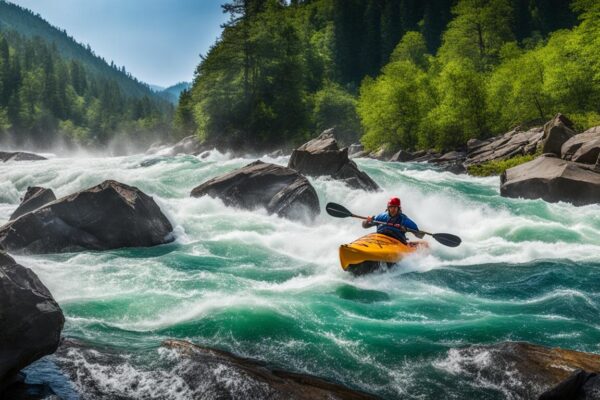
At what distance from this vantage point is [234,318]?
7.08 m

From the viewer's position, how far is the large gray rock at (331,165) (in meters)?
18.3

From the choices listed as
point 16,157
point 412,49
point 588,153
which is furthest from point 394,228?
point 412,49

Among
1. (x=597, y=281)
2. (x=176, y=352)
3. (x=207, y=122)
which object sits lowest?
(x=597, y=281)

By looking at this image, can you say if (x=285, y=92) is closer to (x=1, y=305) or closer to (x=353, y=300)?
(x=353, y=300)

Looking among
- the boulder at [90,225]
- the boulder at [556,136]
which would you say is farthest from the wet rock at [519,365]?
the boulder at [556,136]

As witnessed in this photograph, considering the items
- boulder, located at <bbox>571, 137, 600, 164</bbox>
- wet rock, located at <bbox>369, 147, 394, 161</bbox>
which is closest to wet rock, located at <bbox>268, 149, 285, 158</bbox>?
wet rock, located at <bbox>369, 147, 394, 161</bbox>

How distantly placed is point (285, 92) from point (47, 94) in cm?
6952

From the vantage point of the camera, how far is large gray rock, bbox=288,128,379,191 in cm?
1830

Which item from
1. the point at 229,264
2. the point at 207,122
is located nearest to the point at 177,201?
the point at 229,264

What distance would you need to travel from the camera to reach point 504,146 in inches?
1023

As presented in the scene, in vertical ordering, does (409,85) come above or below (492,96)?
above

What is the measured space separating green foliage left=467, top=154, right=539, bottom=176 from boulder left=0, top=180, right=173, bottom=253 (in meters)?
16.6

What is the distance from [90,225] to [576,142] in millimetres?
17320

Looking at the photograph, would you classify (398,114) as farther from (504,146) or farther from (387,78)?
(504,146)
